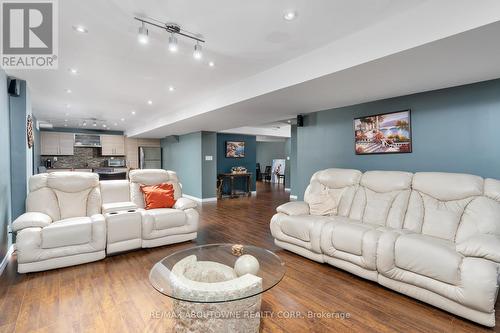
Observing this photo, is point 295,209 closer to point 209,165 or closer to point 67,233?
point 67,233

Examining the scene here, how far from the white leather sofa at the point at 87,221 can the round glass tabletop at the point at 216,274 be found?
52.4 inches

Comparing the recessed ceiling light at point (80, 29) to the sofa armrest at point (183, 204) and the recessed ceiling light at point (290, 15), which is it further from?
the sofa armrest at point (183, 204)

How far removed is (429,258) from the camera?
2.12 meters

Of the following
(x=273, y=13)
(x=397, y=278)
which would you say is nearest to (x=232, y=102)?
(x=273, y=13)

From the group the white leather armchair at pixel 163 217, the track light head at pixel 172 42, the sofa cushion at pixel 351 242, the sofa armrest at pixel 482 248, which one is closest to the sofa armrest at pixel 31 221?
the white leather armchair at pixel 163 217

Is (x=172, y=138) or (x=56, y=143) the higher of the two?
(x=172, y=138)

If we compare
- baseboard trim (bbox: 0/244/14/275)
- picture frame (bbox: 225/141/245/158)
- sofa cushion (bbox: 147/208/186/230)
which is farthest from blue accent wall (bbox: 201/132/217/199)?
baseboard trim (bbox: 0/244/14/275)

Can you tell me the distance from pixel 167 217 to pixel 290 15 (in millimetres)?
2920

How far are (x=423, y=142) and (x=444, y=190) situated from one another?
3.50 ft

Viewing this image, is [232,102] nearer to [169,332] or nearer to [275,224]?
[275,224]

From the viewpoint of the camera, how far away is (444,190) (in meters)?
2.70

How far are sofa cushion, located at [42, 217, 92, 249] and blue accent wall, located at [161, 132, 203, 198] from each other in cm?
453

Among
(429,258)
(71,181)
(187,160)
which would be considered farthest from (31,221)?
(187,160)

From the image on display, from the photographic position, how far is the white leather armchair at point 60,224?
2.68 m
